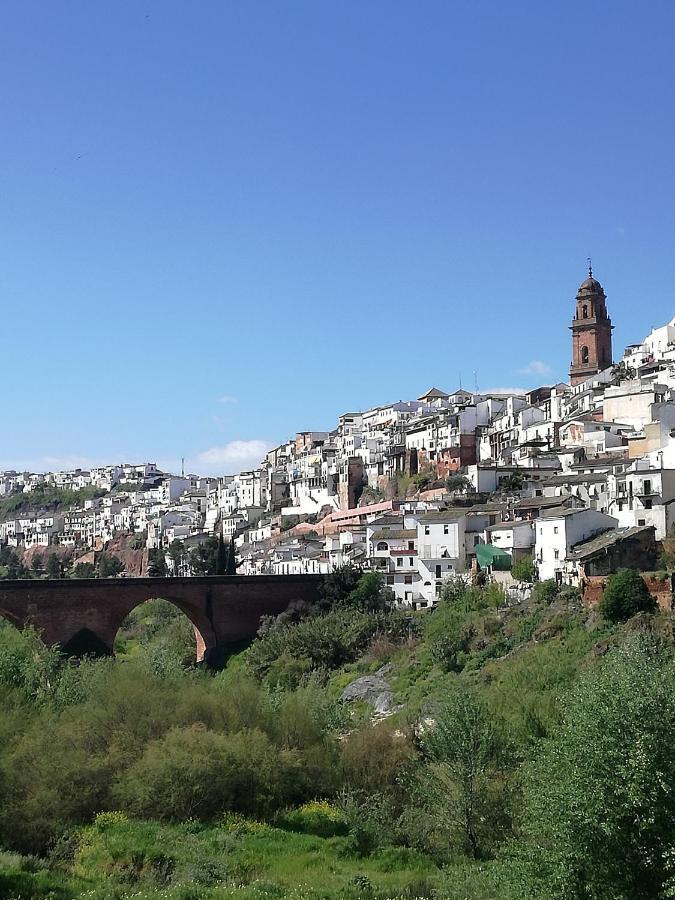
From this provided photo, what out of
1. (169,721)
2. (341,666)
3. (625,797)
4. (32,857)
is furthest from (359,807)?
(341,666)

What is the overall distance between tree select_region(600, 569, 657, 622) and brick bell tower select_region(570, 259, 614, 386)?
4671cm

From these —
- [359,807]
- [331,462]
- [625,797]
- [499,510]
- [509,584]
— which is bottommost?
[359,807]

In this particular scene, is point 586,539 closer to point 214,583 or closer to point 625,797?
point 214,583

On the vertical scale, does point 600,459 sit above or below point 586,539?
above

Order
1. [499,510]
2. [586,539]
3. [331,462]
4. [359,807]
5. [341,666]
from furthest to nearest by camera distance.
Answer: [331,462] < [499,510] < [341,666] < [586,539] < [359,807]

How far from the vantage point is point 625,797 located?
15.4 metres

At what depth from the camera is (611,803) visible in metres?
15.3

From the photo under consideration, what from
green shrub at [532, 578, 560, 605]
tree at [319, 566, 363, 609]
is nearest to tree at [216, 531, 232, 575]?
tree at [319, 566, 363, 609]

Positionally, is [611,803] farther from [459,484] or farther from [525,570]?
[459,484]

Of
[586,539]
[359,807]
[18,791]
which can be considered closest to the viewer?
[18,791]

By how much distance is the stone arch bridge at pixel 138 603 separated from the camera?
46.2 metres

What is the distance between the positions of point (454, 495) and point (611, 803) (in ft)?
127

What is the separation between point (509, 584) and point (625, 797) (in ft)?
88.7

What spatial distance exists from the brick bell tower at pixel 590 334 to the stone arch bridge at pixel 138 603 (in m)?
37.6
